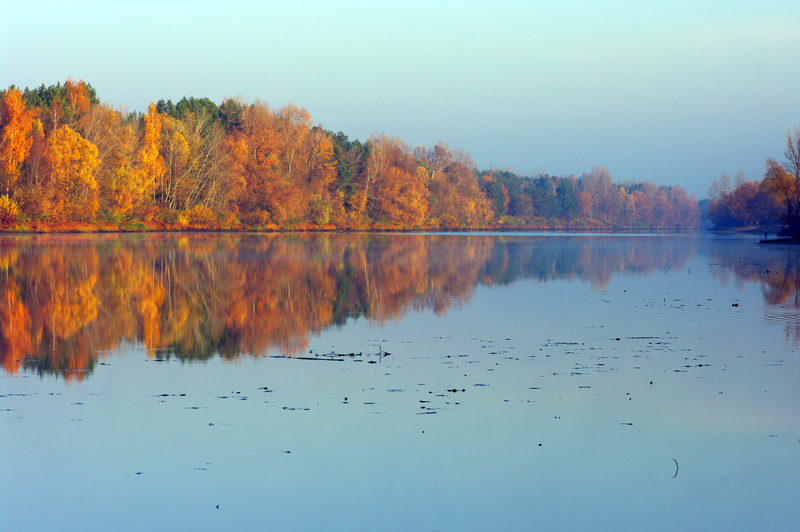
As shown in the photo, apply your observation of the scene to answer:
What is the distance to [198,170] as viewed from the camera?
283 feet

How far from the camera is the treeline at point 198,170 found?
6875 cm

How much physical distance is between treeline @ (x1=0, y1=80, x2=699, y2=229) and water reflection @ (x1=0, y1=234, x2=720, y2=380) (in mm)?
34060

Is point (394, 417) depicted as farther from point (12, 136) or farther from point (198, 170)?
point (198, 170)

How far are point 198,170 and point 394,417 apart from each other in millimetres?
81556

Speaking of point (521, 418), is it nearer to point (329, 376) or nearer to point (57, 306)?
point (329, 376)

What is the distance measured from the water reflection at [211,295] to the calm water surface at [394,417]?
12cm

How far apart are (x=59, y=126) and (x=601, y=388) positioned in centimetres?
7604

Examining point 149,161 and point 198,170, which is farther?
point 198,170

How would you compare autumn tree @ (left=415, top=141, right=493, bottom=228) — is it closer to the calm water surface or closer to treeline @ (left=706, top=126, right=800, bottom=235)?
treeline @ (left=706, top=126, right=800, bottom=235)

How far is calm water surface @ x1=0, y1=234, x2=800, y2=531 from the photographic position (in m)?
6.20

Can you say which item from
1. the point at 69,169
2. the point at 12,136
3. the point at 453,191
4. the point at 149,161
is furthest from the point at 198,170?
the point at 453,191

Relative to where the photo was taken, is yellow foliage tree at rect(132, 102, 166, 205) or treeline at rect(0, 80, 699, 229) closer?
treeline at rect(0, 80, 699, 229)

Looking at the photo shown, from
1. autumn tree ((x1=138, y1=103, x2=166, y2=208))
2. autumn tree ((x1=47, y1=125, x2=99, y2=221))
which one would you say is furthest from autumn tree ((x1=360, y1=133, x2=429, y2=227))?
autumn tree ((x1=47, y1=125, x2=99, y2=221))

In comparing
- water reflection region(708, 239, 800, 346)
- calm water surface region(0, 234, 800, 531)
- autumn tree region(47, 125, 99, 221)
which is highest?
autumn tree region(47, 125, 99, 221)
